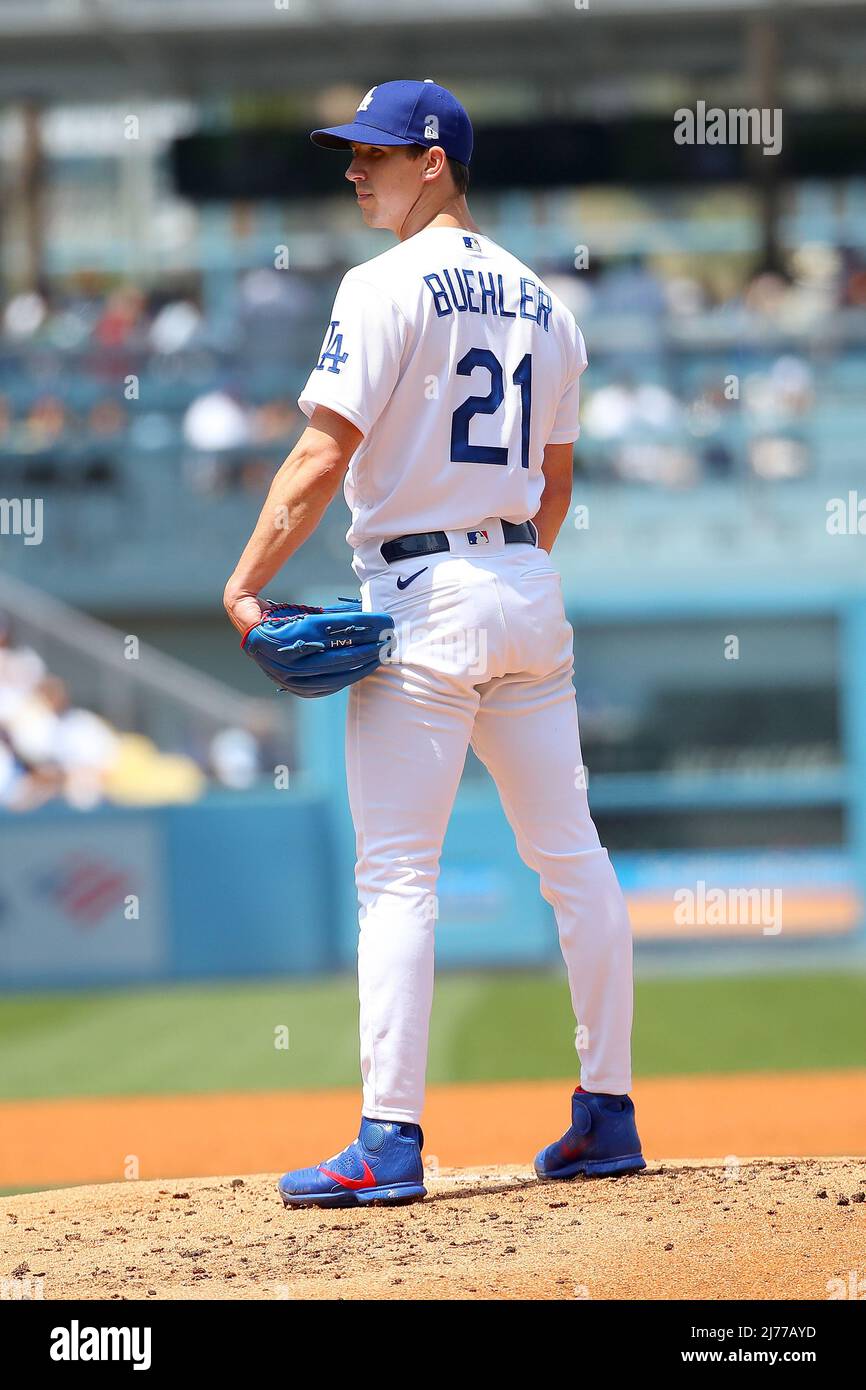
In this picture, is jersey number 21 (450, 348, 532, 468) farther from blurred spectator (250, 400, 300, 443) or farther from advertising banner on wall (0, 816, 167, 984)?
blurred spectator (250, 400, 300, 443)

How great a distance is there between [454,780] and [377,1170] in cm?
69

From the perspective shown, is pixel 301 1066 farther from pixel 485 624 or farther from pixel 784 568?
pixel 784 568

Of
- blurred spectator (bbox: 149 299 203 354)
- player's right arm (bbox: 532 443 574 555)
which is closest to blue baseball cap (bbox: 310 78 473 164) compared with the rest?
player's right arm (bbox: 532 443 574 555)

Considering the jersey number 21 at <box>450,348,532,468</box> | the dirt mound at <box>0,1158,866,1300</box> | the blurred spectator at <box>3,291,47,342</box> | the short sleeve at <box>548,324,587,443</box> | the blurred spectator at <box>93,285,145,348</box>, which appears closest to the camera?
the dirt mound at <box>0,1158,866,1300</box>

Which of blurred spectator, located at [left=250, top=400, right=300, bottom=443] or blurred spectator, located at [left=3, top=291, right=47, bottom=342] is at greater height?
blurred spectator, located at [left=3, top=291, right=47, bottom=342]

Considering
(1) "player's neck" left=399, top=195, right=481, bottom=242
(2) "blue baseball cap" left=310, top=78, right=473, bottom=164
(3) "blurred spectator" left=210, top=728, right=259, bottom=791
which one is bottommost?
(3) "blurred spectator" left=210, top=728, right=259, bottom=791

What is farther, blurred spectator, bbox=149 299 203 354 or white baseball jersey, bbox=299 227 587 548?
blurred spectator, bbox=149 299 203 354

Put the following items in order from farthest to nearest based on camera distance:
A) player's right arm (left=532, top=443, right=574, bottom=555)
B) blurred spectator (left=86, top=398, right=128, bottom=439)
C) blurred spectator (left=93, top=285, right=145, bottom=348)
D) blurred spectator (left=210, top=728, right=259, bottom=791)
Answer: blurred spectator (left=93, top=285, right=145, bottom=348)
blurred spectator (left=86, top=398, right=128, bottom=439)
blurred spectator (left=210, top=728, right=259, bottom=791)
player's right arm (left=532, top=443, right=574, bottom=555)

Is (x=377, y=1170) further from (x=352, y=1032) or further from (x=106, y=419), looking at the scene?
(x=106, y=419)

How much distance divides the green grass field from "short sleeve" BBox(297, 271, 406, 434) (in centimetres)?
461

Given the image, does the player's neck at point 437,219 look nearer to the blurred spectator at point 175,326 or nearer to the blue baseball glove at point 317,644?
the blue baseball glove at point 317,644

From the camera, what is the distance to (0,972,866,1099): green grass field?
727 centimetres

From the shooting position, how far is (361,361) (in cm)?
290

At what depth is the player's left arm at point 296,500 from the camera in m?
→ 2.90
